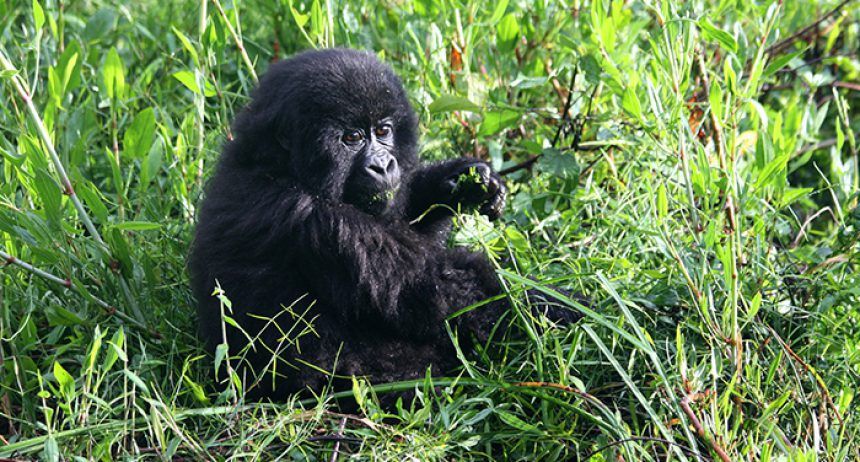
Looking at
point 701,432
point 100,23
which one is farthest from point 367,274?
point 100,23

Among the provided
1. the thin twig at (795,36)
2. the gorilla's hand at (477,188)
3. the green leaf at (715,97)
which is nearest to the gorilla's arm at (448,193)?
the gorilla's hand at (477,188)

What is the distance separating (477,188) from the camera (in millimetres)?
3785

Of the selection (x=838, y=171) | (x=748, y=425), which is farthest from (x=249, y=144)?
(x=838, y=171)

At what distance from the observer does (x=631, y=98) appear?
3379 millimetres

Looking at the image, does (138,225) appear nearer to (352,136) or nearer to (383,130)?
(352,136)

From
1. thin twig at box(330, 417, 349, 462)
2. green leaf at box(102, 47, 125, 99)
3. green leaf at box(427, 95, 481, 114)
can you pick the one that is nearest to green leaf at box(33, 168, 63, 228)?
green leaf at box(102, 47, 125, 99)

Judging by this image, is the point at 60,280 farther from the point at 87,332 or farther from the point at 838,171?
the point at 838,171

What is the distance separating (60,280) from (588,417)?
1.91 m

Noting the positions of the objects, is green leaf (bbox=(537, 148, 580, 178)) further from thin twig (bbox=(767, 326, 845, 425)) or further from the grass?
thin twig (bbox=(767, 326, 845, 425))

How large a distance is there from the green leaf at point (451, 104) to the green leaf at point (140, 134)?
3.85 ft

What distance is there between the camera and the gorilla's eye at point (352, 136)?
137 inches

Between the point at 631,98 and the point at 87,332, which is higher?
the point at 631,98

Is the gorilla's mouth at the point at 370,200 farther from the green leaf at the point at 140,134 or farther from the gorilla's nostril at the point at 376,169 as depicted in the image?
the green leaf at the point at 140,134

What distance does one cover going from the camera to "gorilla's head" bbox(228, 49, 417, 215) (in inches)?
134
